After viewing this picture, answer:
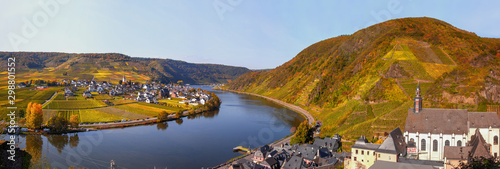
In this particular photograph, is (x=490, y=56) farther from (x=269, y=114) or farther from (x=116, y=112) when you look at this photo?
(x=116, y=112)

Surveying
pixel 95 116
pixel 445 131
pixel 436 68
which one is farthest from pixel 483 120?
pixel 95 116

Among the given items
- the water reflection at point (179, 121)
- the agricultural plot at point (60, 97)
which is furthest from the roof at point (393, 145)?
the agricultural plot at point (60, 97)

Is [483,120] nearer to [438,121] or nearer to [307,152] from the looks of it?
[438,121]

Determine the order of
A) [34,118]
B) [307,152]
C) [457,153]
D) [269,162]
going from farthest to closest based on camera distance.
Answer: [34,118], [307,152], [269,162], [457,153]

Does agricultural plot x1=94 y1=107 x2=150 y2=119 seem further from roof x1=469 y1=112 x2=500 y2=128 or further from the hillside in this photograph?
roof x1=469 y1=112 x2=500 y2=128

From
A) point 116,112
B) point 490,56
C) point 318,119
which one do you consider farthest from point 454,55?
point 116,112

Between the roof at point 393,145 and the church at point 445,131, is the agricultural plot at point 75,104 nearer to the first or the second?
the roof at point 393,145
